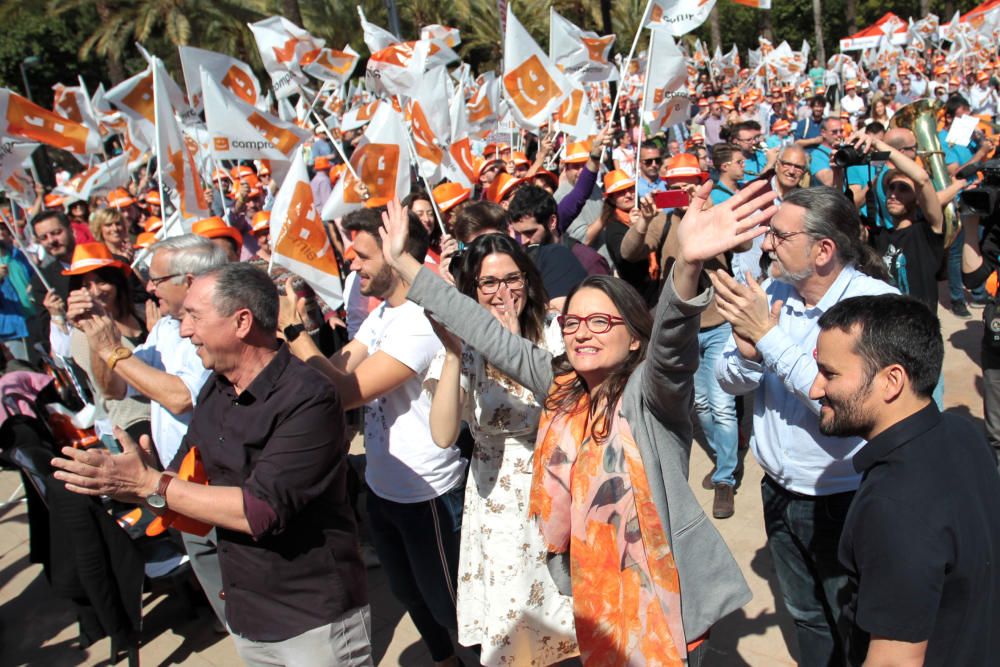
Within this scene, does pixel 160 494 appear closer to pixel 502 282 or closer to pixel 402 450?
pixel 402 450

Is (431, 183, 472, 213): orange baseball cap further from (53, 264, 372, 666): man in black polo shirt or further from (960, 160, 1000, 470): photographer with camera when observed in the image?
(53, 264, 372, 666): man in black polo shirt

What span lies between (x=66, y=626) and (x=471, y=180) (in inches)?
182

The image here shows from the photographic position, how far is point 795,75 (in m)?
18.8

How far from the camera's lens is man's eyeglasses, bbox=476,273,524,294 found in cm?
286

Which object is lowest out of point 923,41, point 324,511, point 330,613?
point 923,41

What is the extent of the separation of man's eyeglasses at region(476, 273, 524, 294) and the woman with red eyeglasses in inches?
21.0

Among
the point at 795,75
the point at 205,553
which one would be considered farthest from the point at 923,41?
the point at 205,553

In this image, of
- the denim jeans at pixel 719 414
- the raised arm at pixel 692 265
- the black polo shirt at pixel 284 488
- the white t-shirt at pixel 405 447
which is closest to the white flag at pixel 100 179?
the denim jeans at pixel 719 414

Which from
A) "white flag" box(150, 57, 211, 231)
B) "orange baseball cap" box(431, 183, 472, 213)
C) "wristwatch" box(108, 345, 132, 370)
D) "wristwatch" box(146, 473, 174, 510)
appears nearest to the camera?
"wristwatch" box(146, 473, 174, 510)

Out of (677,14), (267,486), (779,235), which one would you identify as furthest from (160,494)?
(677,14)

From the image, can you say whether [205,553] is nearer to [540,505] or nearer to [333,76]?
[540,505]

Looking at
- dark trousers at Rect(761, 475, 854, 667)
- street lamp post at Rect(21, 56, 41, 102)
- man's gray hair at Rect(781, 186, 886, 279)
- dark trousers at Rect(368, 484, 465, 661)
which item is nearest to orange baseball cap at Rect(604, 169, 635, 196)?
man's gray hair at Rect(781, 186, 886, 279)

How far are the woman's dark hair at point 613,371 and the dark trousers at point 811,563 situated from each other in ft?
3.05

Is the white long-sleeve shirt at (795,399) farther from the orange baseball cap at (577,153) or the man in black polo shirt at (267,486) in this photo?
the orange baseball cap at (577,153)
